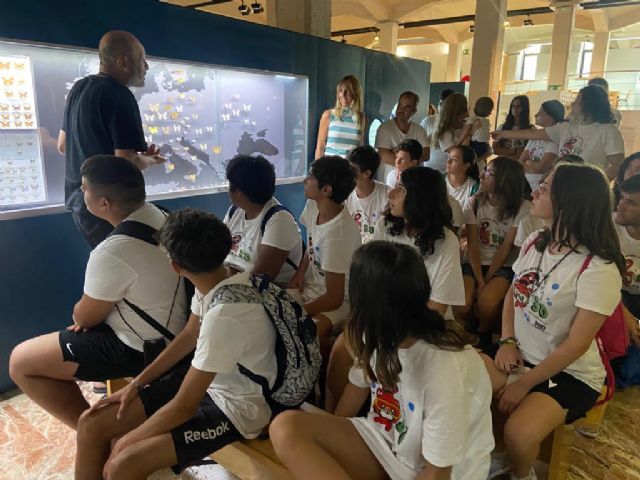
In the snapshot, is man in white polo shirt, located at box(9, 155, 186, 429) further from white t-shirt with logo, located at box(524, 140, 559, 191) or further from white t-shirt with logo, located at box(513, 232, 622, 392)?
white t-shirt with logo, located at box(524, 140, 559, 191)

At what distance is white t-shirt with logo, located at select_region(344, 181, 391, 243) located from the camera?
2885 millimetres

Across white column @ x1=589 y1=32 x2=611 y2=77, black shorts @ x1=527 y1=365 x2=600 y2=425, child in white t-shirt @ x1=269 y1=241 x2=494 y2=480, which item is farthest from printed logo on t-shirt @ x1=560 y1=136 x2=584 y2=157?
white column @ x1=589 y1=32 x2=611 y2=77

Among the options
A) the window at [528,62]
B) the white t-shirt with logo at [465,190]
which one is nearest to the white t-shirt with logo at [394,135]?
the white t-shirt with logo at [465,190]

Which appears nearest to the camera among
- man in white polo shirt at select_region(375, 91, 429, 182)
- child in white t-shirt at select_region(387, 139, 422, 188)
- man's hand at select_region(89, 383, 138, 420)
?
man's hand at select_region(89, 383, 138, 420)

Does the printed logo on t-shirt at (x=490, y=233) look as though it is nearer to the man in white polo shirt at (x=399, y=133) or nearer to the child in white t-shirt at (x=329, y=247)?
the child in white t-shirt at (x=329, y=247)

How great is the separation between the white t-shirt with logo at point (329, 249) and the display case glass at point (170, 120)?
1.47m

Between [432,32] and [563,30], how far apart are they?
487 centimetres

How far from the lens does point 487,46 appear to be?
7801 millimetres

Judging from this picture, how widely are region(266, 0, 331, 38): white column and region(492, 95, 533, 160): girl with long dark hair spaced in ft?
6.55

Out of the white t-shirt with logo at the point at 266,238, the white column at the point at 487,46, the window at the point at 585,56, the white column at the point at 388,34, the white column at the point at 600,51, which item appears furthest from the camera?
the window at the point at 585,56

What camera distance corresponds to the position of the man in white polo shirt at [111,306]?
1.69m

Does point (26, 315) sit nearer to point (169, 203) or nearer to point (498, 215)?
point (169, 203)

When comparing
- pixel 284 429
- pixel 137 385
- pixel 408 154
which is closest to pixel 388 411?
pixel 284 429

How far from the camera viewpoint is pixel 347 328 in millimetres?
1308
